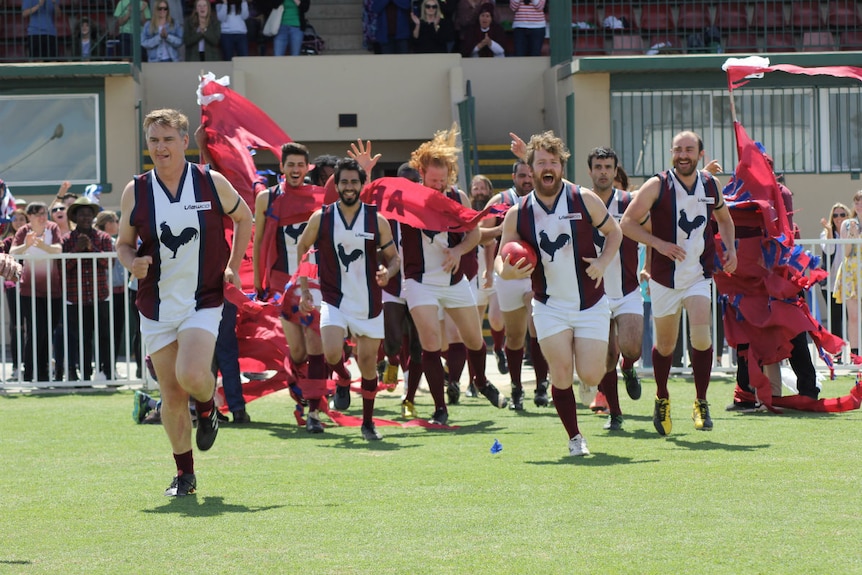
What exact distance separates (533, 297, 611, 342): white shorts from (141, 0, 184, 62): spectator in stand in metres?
15.9

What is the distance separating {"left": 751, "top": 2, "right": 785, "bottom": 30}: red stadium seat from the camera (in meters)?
24.0

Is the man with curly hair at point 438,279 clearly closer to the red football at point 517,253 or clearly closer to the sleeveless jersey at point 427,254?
the sleeveless jersey at point 427,254

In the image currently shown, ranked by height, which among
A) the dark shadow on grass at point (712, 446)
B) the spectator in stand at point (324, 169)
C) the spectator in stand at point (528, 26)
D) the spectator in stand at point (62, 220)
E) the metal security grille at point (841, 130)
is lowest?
the dark shadow on grass at point (712, 446)

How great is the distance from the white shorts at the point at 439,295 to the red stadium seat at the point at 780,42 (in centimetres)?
1378

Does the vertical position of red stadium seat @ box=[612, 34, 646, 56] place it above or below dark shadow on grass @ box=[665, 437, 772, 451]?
above

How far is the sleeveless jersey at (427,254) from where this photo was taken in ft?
36.9

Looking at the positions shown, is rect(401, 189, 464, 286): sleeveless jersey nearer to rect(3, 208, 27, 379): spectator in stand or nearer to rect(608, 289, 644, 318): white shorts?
rect(608, 289, 644, 318): white shorts

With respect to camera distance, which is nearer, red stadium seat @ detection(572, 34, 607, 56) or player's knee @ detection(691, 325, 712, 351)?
player's knee @ detection(691, 325, 712, 351)

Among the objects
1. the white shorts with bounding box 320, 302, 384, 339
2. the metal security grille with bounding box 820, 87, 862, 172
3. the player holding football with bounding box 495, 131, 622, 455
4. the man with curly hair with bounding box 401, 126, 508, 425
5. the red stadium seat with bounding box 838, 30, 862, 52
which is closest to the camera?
the player holding football with bounding box 495, 131, 622, 455

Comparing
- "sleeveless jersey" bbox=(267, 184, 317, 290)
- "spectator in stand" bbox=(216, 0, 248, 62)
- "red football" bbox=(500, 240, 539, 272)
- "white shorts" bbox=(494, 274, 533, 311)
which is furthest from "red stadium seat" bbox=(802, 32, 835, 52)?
"red football" bbox=(500, 240, 539, 272)

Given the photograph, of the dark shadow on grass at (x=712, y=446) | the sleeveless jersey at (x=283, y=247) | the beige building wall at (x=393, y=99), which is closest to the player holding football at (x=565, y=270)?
the dark shadow on grass at (x=712, y=446)

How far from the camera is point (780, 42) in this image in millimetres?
24094

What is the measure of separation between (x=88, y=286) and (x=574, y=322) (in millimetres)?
7326

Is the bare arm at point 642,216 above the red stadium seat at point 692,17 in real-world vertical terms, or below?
below
